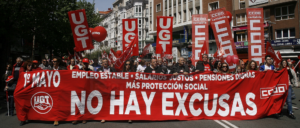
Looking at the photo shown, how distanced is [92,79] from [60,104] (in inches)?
41.9

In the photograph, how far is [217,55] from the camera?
34.9 feet

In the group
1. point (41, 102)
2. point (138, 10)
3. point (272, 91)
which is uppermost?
point (138, 10)

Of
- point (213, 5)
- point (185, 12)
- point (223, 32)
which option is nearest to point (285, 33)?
point (213, 5)

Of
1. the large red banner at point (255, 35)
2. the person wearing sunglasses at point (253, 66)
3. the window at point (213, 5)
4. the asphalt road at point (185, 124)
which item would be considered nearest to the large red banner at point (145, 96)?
the asphalt road at point (185, 124)

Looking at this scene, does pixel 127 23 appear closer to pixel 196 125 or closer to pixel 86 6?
pixel 196 125

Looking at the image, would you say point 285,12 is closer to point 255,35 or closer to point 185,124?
point 255,35

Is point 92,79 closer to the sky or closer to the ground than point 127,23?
closer to the ground

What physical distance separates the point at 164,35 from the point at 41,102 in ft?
24.0

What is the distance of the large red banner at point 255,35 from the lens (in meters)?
10.0

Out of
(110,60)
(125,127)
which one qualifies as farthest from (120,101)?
(110,60)

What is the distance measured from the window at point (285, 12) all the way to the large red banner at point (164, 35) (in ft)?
76.8

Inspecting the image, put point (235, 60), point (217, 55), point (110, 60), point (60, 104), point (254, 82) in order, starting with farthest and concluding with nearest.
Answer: point (217, 55) < point (235, 60) < point (110, 60) < point (254, 82) < point (60, 104)

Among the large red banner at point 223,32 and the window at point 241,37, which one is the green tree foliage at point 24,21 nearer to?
the large red banner at point 223,32

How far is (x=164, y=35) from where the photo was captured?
12.1m
